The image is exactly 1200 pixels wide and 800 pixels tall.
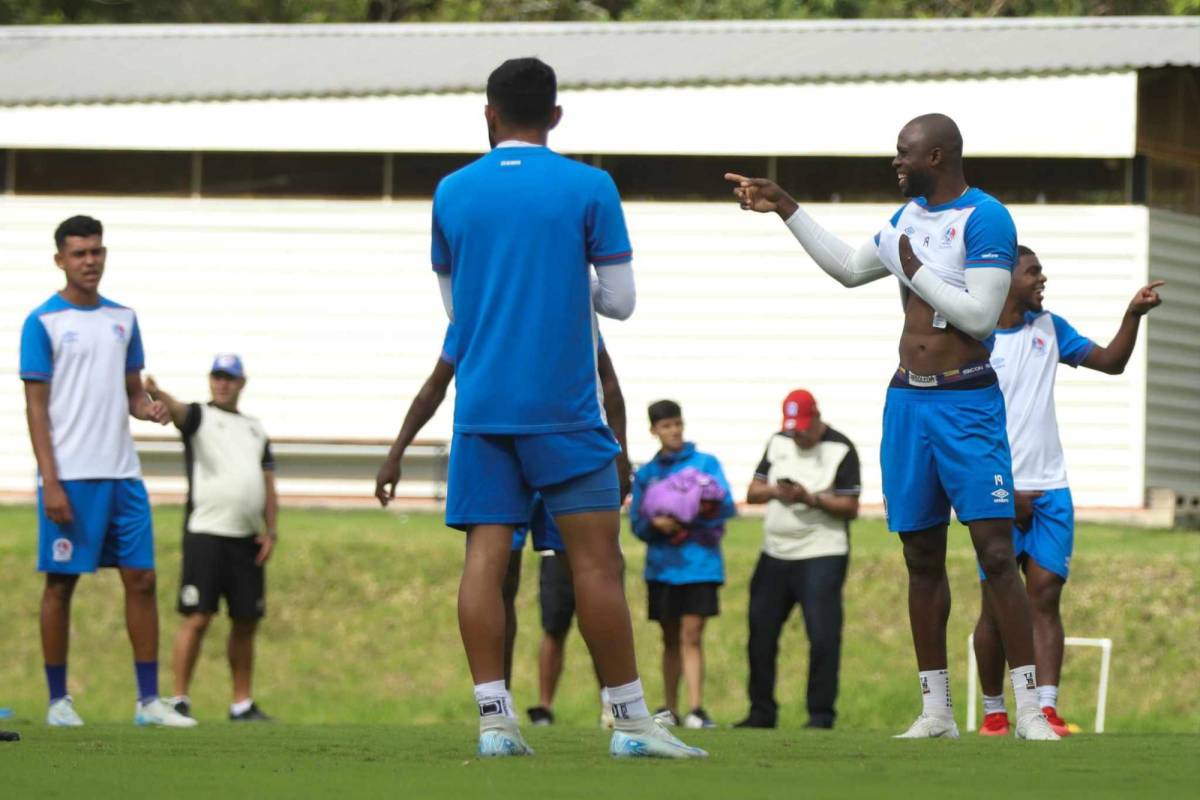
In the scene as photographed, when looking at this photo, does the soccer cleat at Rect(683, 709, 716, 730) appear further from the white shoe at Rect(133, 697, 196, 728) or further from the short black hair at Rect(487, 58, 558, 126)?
the short black hair at Rect(487, 58, 558, 126)

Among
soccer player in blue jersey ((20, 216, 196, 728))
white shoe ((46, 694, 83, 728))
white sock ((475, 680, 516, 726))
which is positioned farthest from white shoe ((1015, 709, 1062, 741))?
white shoe ((46, 694, 83, 728))

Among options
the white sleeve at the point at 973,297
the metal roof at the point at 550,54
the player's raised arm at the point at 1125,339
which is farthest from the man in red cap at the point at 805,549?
the metal roof at the point at 550,54

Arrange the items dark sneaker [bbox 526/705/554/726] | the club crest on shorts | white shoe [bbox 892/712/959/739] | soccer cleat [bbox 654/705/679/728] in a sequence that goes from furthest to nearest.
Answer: dark sneaker [bbox 526/705/554/726] < soccer cleat [bbox 654/705/679/728] < the club crest on shorts < white shoe [bbox 892/712/959/739]

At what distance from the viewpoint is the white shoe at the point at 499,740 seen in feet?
21.7

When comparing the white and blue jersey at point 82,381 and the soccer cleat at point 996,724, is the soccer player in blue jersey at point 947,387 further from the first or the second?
the white and blue jersey at point 82,381

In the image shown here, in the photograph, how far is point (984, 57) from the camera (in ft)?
78.8

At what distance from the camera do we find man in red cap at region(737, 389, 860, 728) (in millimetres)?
13492

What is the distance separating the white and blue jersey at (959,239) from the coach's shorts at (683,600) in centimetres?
565

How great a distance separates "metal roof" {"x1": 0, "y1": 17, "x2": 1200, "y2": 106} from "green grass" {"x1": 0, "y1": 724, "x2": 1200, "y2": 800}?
53.3 ft

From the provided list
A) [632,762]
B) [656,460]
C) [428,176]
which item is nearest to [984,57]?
[428,176]

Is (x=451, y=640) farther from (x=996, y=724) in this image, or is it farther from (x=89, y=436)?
(x=996, y=724)

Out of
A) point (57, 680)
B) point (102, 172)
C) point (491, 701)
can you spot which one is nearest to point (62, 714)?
point (57, 680)

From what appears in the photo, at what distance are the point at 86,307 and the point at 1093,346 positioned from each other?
499 centimetres

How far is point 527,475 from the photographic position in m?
6.72
